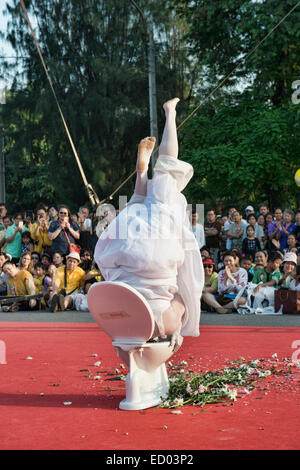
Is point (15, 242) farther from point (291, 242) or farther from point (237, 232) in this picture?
point (291, 242)

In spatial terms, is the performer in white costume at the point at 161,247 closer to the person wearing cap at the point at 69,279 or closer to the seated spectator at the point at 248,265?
the seated spectator at the point at 248,265

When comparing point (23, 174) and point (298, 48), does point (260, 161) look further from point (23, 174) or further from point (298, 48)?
point (23, 174)

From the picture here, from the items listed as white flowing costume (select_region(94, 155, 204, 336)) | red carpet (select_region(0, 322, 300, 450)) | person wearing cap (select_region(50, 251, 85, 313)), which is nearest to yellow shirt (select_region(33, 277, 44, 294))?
person wearing cap (select_region(50, 251, 85, 313))

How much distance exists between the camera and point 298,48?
1761cm

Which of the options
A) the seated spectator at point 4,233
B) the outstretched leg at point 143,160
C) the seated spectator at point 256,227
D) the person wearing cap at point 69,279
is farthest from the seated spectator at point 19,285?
the outstretched leg at point 143,160

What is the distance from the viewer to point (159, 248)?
4.51 metres

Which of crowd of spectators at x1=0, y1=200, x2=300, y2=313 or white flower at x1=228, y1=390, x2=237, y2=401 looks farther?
crowd of spectators at x1=0, y1=200, x2=300, y2=313

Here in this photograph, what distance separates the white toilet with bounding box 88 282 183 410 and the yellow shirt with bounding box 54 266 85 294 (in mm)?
6976

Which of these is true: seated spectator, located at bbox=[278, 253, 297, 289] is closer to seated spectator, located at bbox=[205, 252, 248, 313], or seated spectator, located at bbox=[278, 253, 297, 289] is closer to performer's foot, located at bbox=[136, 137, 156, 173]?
seated spectator, located at bbox=[205, 252, 248, 313]

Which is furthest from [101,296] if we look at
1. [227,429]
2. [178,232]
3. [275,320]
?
[275,320]

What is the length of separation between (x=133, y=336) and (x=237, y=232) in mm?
7982

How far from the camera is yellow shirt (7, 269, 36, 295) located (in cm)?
1169

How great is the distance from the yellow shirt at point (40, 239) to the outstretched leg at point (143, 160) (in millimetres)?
7913

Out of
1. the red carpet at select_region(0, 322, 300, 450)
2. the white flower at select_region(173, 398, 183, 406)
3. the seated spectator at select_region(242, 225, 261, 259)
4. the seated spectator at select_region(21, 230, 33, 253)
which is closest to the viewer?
the red carpet at select_region(0, 322, 300, 450)
